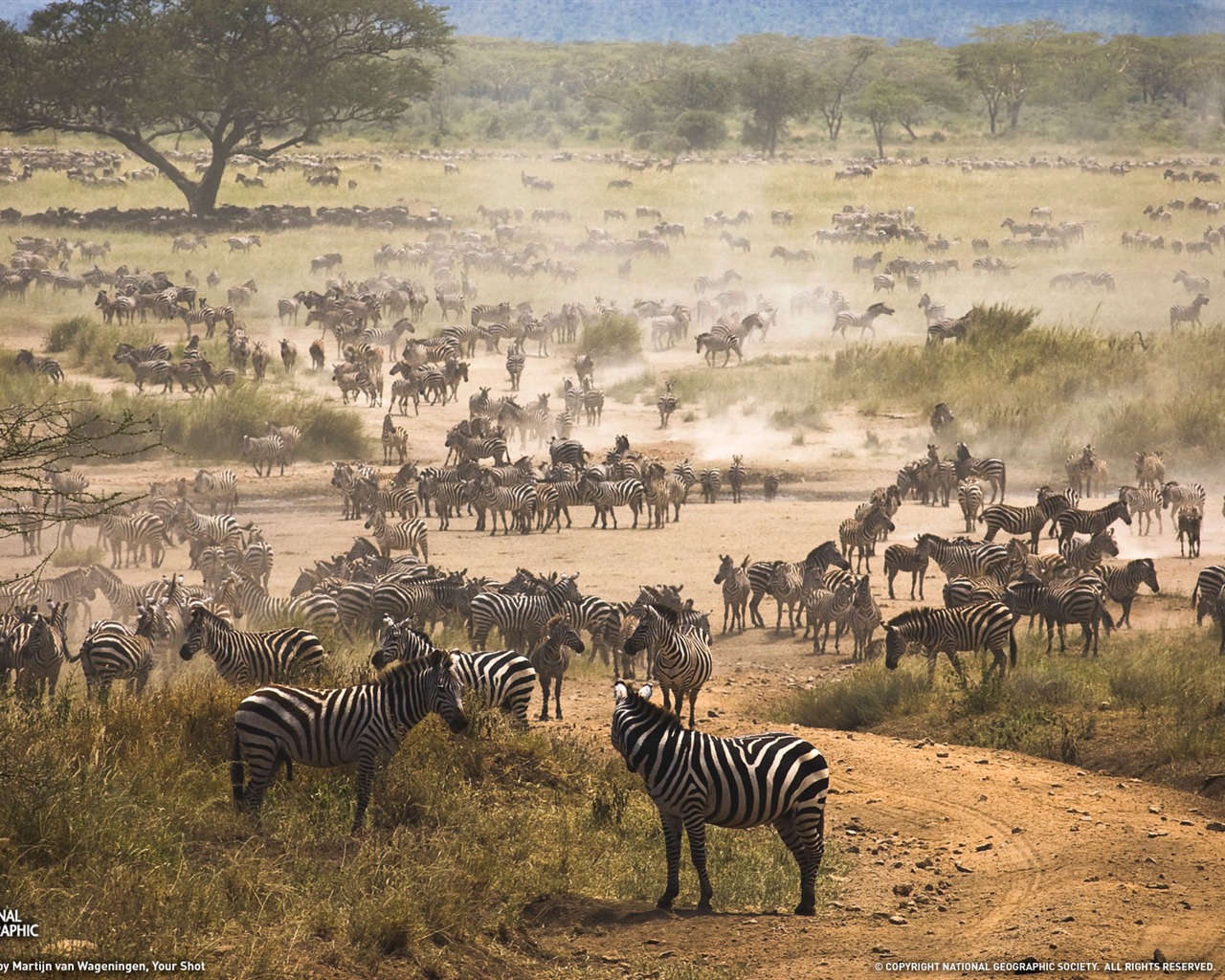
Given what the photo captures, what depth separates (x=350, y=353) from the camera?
113ft

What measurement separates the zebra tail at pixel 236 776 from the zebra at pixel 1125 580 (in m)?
12.2

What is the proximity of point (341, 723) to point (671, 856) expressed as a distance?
7.28 feet

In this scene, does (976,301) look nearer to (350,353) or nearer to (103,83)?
(350,353)

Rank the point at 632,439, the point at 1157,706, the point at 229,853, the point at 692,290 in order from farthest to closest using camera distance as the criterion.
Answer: the point at 692,290, the point at 632,439, the point at 1157,706, the point at 229,853

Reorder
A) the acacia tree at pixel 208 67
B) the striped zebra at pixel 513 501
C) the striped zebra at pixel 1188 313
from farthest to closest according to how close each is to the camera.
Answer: the acacia tree at pixel 208 67, the striped zebra at pixel 1188 313, the striped zebra at pixel 513 501

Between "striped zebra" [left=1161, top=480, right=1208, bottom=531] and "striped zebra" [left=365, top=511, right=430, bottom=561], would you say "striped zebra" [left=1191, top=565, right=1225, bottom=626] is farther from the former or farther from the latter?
"striped zebra" [left=365, top=511, right=430, bottom=561]

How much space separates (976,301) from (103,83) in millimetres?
32262

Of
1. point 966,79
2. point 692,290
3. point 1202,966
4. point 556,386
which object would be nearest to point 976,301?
point 692,290

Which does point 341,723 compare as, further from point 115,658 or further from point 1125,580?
point 1125,580

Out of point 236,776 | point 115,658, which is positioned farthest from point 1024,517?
point 236,776

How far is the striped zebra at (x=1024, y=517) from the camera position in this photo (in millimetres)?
22250

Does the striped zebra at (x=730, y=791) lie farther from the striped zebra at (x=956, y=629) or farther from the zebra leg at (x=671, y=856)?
the striped zebra at (x=956, y=629)

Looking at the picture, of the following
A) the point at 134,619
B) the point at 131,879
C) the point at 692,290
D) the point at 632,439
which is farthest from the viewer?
the point at 692,290

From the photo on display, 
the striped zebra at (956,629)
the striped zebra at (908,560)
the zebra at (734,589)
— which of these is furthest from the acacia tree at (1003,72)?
the striped zebra at (956,629)
